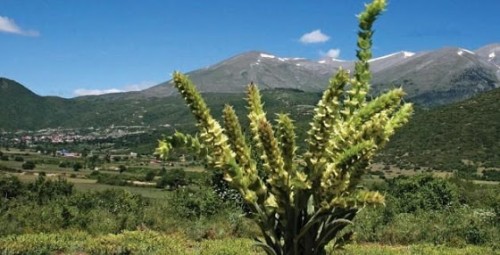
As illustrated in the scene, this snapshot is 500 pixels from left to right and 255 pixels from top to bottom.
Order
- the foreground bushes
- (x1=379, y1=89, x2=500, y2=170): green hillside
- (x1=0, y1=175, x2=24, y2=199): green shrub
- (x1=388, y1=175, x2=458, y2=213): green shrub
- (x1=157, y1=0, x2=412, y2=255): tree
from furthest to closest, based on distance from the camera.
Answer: (x1=379, y1=89, x2=500, y2=170): green hillside, (x1=0, y1=175, x2=24, y2=199): green shrub, (x1=388, y1=175, x2=458, y2=213): green shrub, the foreground bushes, (x1=157, y1=0, x2=412, y2=255): tree

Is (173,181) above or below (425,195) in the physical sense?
below

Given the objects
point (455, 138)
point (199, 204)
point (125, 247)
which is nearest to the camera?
point (125, 247)

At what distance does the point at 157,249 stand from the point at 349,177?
912 cm

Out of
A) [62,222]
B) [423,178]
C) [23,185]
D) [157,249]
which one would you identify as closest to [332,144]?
[157,249]

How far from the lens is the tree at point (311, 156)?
92.0 inches

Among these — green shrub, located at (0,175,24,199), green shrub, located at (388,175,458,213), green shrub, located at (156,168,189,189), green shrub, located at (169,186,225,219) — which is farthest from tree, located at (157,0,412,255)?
green shrub, located at (156,168,189,189)

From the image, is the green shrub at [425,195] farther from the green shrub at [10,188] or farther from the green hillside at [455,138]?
the green hillside at [455,138]

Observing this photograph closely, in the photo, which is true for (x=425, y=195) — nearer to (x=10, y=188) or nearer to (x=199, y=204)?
(x=199, y=204)

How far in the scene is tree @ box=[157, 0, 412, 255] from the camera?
2.34m

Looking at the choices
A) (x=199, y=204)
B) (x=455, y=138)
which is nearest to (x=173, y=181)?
(x=455, y=138)

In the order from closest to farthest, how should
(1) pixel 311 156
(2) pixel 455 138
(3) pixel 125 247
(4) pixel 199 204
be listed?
(1) pixel 311 156, (3) pixel 125 247, (4) pixel 199 204, (2) pixel 455 138

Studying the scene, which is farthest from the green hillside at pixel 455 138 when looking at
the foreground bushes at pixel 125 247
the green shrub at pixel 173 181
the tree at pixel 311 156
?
the tree at pixel 311 156

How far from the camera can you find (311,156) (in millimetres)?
2428

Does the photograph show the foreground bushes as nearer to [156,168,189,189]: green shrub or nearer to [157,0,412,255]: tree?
[157,0,412,255]: tree
